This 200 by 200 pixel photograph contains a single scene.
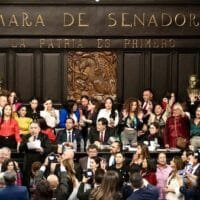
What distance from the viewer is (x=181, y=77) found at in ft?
66.8

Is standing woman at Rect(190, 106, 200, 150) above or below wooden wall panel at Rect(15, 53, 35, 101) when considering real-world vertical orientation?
below

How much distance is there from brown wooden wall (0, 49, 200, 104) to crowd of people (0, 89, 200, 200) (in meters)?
1.25

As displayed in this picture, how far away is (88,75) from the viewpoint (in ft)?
67.6

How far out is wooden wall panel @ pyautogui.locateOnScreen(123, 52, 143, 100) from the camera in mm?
20359

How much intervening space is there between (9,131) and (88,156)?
83.5 inches

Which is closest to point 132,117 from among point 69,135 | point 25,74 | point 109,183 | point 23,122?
point 69,135

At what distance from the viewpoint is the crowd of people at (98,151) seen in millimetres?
9844

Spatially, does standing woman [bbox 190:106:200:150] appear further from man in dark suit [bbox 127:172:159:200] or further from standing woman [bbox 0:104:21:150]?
man in dark suit [bbox 127:172:159:200]

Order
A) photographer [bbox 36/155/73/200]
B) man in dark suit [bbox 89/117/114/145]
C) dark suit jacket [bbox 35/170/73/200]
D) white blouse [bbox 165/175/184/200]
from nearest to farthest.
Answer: photographer [bbox 36/155/73/200] < dark suit jacket [bbox 35/170/73/200] < white blouse [bbox 165/175/184/200] < man in dark suit [bbox 89/117/114/145]

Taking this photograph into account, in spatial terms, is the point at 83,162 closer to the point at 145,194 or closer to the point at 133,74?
the point at 145,194

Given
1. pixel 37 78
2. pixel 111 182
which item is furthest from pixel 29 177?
pixel 37 78

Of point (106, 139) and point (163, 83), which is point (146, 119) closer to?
point (106, 139)

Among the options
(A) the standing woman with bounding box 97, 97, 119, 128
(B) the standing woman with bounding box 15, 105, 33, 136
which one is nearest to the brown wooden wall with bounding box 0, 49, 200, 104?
(A) the standing woman with bounding box 97, 97, 119, 128

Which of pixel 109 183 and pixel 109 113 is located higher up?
pixel 109 113
